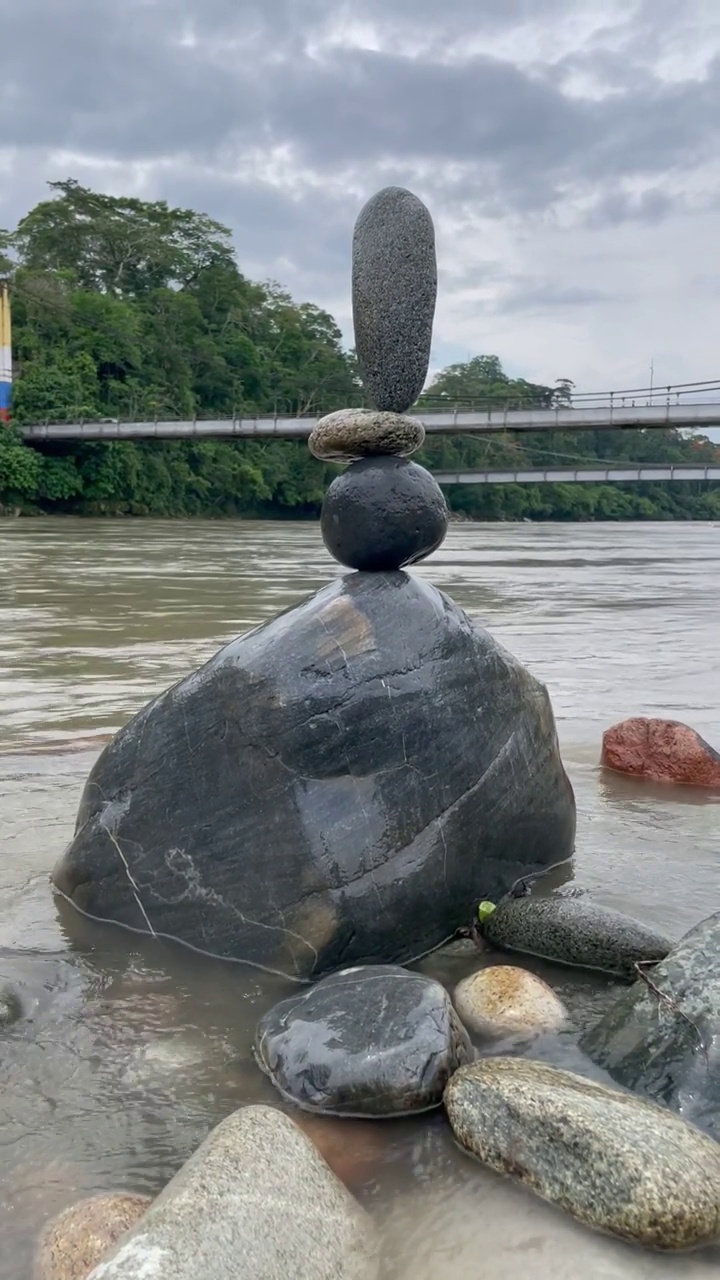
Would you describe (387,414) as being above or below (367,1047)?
above

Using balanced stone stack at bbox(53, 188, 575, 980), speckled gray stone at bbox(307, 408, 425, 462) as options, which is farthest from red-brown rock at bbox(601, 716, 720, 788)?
speckled gray stone at bbox(307, 408, 425, 462)

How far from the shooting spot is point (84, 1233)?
251cm

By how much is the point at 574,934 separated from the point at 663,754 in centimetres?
263

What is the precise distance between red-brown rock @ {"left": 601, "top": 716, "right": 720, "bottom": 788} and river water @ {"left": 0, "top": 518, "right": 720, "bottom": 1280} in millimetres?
187

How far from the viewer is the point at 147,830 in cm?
433

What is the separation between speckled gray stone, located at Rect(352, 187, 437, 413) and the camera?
498cm

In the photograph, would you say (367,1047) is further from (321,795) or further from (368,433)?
(368,433)

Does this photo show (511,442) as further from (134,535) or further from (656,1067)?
(656,1067)

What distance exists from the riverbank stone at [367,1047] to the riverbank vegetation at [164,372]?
51089 mm

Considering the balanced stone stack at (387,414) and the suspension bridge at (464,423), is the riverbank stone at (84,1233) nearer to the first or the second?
the balanced stone stack at (387,414)

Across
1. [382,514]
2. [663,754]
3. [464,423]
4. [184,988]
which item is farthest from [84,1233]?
[464,423]

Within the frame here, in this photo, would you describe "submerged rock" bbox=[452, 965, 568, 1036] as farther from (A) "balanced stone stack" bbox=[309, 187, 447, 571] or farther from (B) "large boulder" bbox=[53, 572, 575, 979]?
(A) "balanced stone stack" bbox=[309, 187, 447, 571]

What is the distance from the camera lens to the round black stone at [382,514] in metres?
4.72

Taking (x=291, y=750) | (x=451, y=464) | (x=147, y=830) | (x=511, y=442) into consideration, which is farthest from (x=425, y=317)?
(x=511, y=442)
